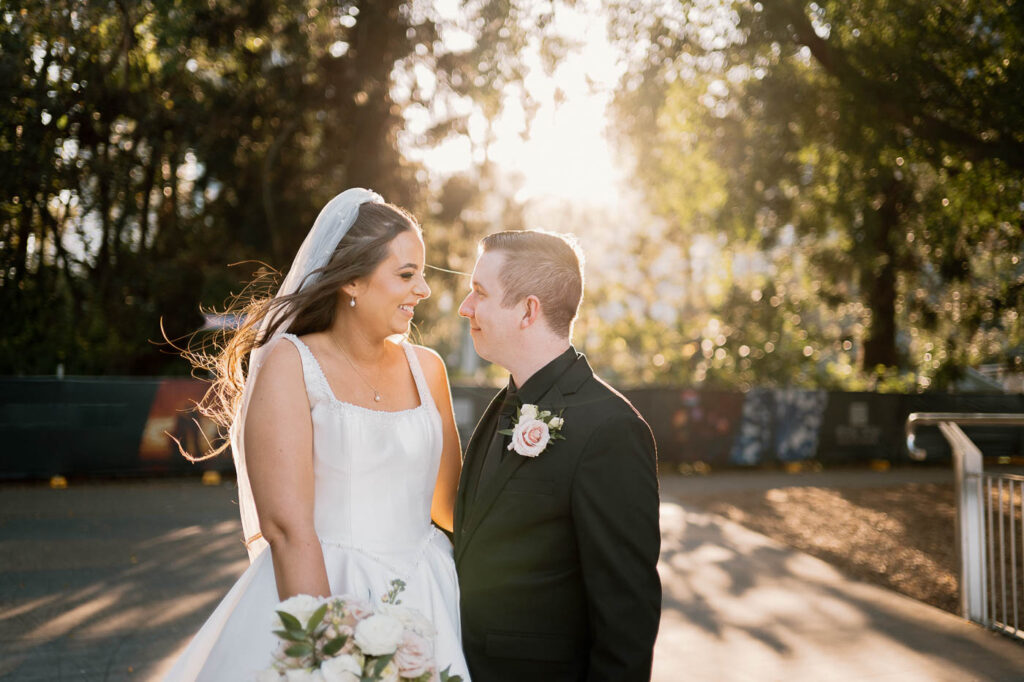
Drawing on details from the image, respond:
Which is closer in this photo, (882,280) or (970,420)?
(970,420)

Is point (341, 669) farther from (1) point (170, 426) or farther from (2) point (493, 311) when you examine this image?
(1) point (170, 426)

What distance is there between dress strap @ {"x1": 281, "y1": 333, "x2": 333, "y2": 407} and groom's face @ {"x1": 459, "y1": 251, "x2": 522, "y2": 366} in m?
0.48

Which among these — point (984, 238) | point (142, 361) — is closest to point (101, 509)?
point (142, 361)

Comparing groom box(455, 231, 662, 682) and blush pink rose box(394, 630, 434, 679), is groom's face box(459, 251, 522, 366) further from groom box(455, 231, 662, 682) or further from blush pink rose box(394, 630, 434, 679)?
blush pink rose box(394, 630, 434, 679)

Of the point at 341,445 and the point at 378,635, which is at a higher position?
the point at 341,445

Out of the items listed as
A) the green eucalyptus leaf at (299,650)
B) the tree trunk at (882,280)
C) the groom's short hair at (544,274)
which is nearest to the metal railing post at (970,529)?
the groom's short hair at (544,274)

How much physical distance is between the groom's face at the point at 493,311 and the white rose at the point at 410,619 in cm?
82

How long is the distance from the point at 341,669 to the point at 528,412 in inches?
33.3

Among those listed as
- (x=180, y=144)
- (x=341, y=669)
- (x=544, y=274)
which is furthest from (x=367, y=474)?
(x=180, y=144)

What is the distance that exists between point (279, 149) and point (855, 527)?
40.6 feet

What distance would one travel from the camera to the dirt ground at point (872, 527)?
27.4ft

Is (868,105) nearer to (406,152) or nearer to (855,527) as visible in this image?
(855,527)

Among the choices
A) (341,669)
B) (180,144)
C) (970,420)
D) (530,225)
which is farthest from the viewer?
(530,225)

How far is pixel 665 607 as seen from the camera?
6.71m
